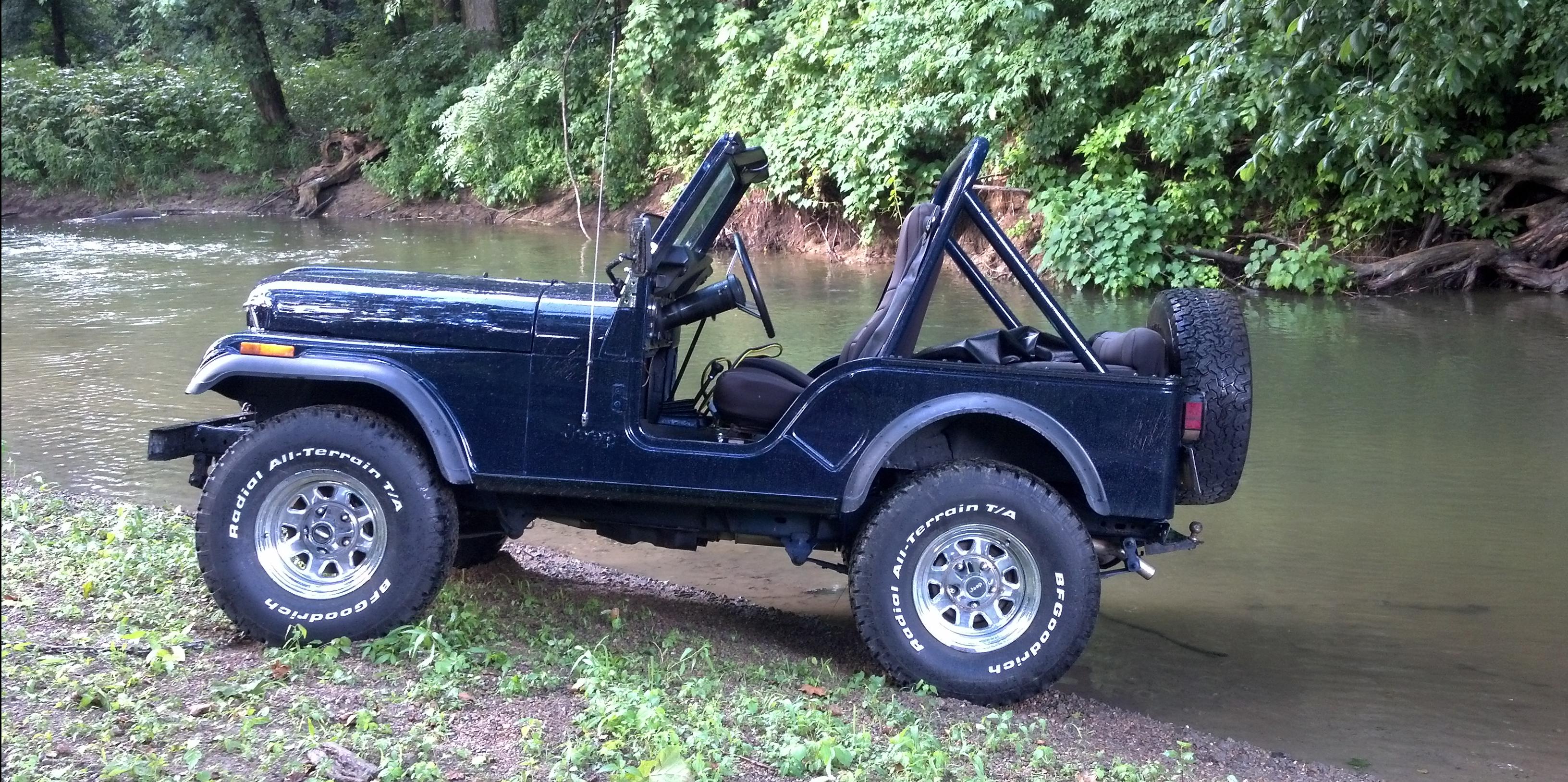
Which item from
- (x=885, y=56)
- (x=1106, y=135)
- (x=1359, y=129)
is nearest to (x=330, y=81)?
(x=885, y=56)

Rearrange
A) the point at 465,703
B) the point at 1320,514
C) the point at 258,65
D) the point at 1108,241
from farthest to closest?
the point at 258,65 < the point at 1108,241 < the point at 1320,514 < the point at 465,703

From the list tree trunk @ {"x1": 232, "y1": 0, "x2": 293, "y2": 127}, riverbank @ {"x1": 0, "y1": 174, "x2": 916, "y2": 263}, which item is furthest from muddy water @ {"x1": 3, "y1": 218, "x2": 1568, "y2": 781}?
tree trunk @ {"x1": 232, "y1": 0, "x2": 293, "y2": 127}

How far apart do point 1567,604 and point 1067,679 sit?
2408mm

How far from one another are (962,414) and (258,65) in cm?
2777

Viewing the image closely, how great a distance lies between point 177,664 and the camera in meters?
4.12

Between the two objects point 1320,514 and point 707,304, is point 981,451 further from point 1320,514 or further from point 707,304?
point 1320,514

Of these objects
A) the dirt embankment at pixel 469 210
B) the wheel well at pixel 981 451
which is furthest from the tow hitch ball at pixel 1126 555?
the dirt embankment at pixel 469 210

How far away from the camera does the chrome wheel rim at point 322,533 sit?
4484 millimetres

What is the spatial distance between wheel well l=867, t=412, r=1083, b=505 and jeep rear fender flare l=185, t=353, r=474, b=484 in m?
1.48

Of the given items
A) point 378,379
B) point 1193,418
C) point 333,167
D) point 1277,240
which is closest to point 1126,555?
point 1193,418

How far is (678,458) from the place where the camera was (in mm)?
4496

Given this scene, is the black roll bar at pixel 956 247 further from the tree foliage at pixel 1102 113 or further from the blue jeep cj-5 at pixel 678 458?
the tree foliage at pixel 1102 113

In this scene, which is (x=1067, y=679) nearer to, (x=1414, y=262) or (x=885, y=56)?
(x=1414, y=262)

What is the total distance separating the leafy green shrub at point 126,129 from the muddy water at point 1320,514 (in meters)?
13.7
